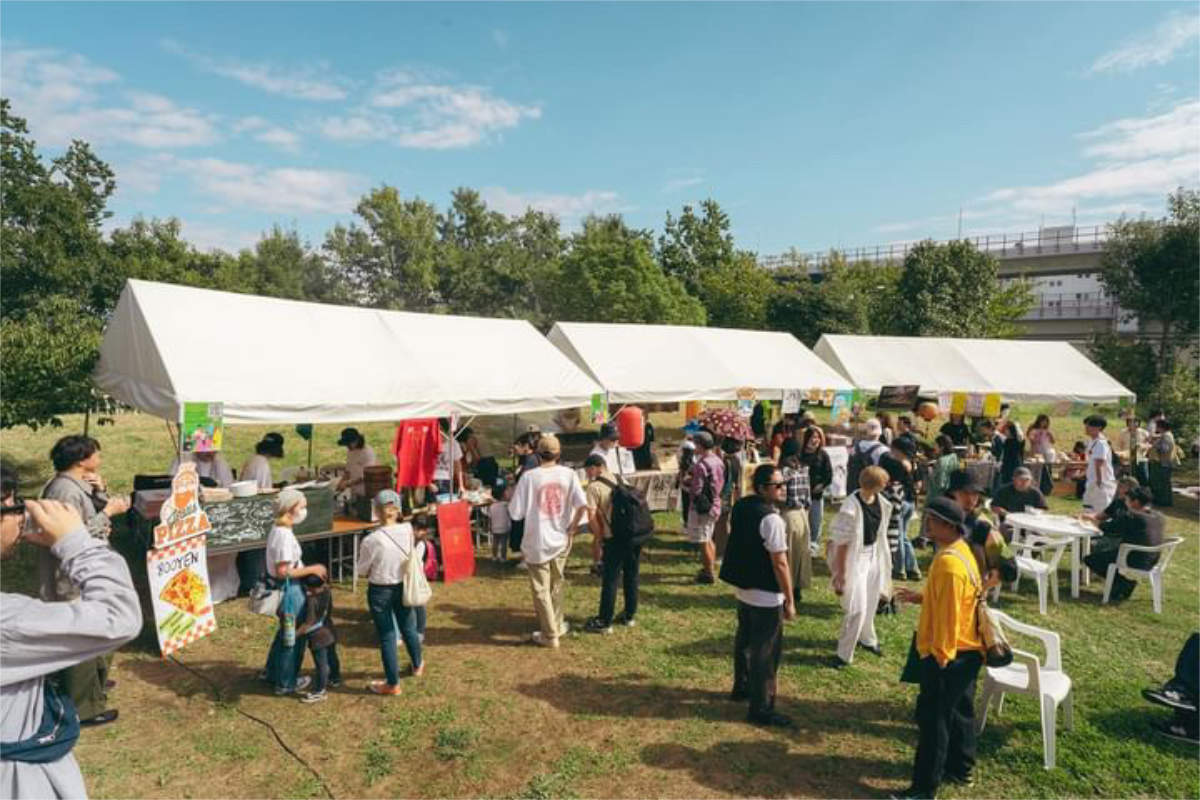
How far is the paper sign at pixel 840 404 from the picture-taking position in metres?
13.8

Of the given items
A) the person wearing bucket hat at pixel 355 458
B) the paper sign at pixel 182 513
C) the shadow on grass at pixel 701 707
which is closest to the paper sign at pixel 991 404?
the shadow on grass at pixel 701 707

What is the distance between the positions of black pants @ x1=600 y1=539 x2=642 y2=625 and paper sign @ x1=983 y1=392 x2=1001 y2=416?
36.5 feet

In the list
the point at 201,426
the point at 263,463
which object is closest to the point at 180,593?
the point at 201,426

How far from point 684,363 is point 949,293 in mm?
24048

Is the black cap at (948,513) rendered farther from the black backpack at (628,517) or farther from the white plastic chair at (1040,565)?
the white plastic chair at (1040,565)

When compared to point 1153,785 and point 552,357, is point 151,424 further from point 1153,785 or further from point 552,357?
point 1153,785

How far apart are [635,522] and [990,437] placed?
465 inches

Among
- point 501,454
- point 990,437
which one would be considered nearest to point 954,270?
point 990,437

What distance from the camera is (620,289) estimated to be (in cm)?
3666

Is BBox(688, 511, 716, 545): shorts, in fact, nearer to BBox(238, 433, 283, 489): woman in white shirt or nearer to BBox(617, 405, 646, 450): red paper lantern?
BBox(617, 405, 646, 450): red paper lantern

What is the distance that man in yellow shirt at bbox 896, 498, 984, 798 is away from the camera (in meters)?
3.67

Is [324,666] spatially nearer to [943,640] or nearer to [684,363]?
[943,640]

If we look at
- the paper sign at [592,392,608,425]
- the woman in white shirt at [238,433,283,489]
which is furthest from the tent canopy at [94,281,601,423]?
the woman in white shirt at [238,433,283,489]

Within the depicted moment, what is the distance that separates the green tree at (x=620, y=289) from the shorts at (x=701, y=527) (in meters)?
28.3
